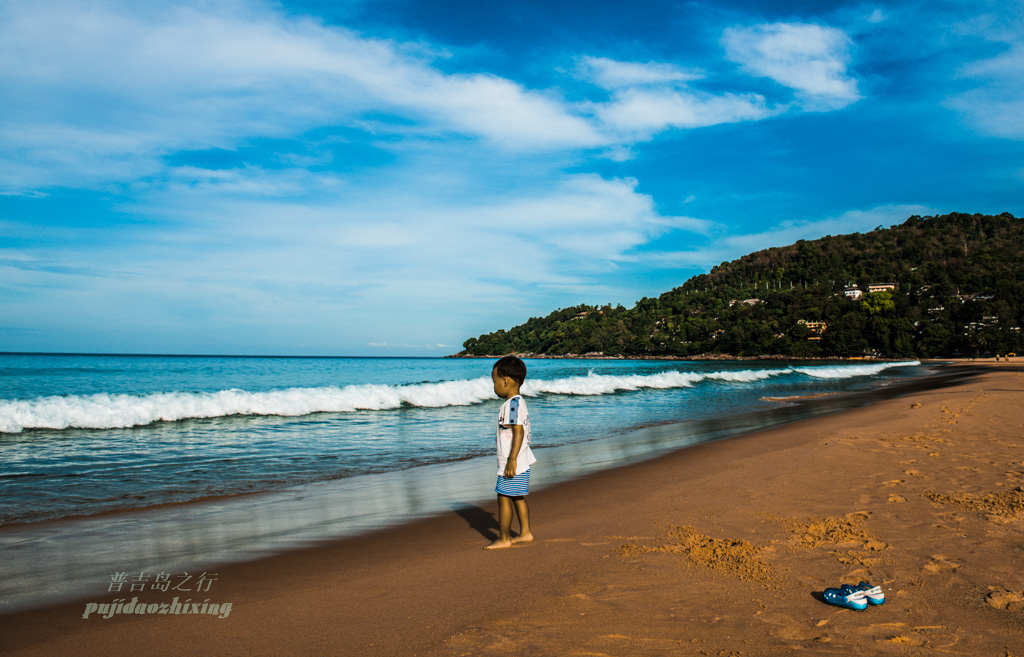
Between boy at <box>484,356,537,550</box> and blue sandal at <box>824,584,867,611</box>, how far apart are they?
91.5 inches

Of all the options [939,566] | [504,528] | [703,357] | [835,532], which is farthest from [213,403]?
[703,357]

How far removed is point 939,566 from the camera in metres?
3.66

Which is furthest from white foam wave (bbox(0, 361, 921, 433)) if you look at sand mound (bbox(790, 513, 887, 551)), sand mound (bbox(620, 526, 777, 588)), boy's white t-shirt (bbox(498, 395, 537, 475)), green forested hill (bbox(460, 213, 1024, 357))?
green forested hill (bbox(460, 213, 1024, 357))

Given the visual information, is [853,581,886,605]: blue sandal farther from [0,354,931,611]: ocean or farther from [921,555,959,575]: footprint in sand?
[0,354,931,611]: ocean

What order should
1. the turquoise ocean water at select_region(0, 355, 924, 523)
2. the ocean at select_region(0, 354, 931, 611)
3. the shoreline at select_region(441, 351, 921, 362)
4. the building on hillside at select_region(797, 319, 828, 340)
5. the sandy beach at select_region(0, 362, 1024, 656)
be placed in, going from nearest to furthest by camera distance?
the sandy beach at select_region(0, 362, 1024, 656), the ocean at select_region(0, 354, 931, 611), the turquoise ocean water at select_region(0, 355, 924, 523), the shoreline at select_region(441, 351, 921, 362), the building on hillside at select_region(797, 319, 828, 340)

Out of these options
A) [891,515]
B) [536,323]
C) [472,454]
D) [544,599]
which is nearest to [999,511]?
[891,515]

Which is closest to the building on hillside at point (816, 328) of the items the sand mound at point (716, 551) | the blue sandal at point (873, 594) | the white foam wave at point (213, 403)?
the white foam wave at point (213, 403)

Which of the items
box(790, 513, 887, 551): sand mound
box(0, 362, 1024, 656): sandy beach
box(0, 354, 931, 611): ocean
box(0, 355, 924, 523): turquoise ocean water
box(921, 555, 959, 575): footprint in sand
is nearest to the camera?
box(0, 362, 1024, 656): sandy beach

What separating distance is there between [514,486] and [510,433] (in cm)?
47

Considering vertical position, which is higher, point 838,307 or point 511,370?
point 838,307

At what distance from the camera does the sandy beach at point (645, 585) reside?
2799 mm

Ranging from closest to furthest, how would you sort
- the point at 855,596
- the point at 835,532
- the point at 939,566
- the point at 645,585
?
the point at 855,596
the point at 645,585
the point at 939,566
the point at 835,532

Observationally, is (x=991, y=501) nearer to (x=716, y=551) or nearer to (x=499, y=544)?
(x=716, y=551)

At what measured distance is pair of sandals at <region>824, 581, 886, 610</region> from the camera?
307 centimetres
